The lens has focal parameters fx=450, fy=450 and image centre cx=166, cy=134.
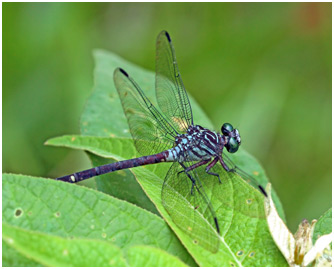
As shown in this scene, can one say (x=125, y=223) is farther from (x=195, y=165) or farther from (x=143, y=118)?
(x=143, y=118)

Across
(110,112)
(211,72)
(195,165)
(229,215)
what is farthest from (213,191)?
(211,72)

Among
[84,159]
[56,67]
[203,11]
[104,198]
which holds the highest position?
[203,11]

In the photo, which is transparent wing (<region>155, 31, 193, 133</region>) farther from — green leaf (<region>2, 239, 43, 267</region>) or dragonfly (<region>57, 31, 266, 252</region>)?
green leaf (<region>2, 239, 43, 267</region>)

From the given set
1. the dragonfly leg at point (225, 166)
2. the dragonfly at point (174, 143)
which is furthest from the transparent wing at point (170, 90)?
the dragonfly leg at point (225, 166)

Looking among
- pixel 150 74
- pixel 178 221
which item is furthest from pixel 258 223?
pixel 150 74

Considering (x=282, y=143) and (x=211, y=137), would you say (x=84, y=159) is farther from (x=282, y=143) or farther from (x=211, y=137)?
(x=282, y=143)

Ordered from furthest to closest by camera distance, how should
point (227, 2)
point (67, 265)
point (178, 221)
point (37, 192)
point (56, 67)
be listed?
point (227, 2)
point (56, 67)
point (178, 221)
point (37, 192)
point (67, 265)

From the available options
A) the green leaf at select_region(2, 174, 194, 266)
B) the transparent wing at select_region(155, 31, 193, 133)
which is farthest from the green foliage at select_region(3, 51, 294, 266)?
the transparent wing at select_region(155, 31, 193, 133)
